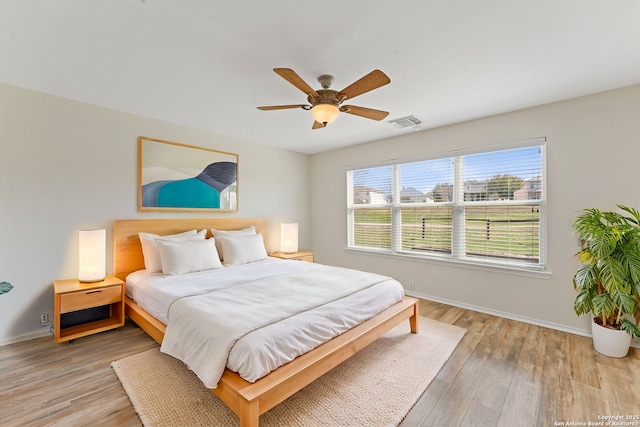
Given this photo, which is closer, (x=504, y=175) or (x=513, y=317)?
(x=513, y=317)

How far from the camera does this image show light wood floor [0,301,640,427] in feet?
5.80

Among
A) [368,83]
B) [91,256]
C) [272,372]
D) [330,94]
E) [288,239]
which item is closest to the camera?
[272,372]

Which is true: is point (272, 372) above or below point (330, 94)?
below

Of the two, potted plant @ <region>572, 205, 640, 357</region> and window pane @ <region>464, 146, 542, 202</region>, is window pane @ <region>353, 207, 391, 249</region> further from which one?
potted plant @ <region>572, 205, 640, 357</region>

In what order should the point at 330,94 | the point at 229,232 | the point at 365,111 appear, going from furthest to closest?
1. the point at 229,232
2. the point at 365,111
3. the point at 330,94

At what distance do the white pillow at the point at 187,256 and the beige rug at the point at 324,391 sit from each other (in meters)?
0.88

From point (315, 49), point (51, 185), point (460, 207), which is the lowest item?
point (460, 207)

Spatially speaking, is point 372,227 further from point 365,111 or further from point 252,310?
point 252,310

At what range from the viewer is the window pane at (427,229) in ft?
13.0

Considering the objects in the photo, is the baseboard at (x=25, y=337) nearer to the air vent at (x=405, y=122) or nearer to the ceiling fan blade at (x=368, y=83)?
the ceiling fan blade at (x=368, y=83)

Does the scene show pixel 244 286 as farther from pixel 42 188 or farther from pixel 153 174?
pixel 42 188

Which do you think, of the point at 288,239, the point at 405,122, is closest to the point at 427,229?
the point at 405,122

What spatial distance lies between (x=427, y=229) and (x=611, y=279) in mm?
2060

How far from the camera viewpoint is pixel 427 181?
4.13 meters
